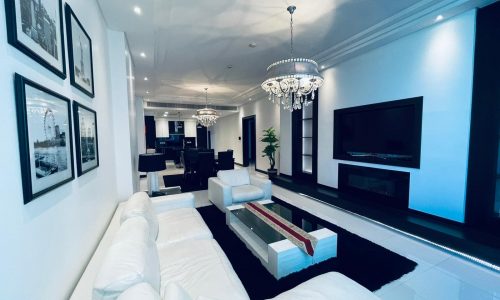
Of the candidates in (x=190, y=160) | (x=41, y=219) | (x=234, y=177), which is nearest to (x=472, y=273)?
(x=234, y=177)

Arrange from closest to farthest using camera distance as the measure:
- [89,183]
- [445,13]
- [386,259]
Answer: [89,183], [386,259], [445,13]

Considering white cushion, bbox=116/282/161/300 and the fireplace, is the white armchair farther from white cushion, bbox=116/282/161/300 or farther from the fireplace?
white cushion, bbox=116/282/161/300

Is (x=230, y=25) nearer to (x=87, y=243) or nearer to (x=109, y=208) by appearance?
(x=109, y=208)

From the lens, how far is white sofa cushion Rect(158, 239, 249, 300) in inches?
51.7

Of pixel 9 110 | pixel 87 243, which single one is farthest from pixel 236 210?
pixel 9 110

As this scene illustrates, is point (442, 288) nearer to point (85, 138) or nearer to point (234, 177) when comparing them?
point (234, 177)

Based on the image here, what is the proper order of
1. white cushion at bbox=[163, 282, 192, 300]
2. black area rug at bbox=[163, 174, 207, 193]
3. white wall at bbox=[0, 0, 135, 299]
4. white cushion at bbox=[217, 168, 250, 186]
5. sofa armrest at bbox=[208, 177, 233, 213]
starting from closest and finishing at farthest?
1. white wall at bbox=[0, 0, 135, 299]
2. white cushion at bbox=[163, 282, 192, 300]
3. sofa armrest at bbox=[208, 177, 233, 213]
4. white cushion at bbox=[217, 168, 250, 186]
5. black area rug at bbox=[163, 174, 207, 193]

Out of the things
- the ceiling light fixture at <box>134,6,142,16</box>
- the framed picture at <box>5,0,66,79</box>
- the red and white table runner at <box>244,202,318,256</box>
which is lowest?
the red and white table runner at <box>244,202,318,256</box>

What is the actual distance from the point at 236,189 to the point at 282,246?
1.94 metres

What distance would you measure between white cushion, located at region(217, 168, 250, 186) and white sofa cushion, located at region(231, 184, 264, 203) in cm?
17

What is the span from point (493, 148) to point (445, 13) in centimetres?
178

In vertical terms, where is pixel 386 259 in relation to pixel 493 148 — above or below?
below

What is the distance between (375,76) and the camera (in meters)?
3.76

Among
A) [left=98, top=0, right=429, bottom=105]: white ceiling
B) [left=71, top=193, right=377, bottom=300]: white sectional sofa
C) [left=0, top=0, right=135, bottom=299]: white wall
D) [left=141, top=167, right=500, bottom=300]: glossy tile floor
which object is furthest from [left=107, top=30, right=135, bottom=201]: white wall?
[left=141, top=167, right=500, bottom=300]: glossy tile floor
